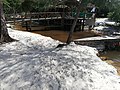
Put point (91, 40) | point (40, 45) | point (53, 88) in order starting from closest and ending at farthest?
point (53, 88), point (40, 45), point (91, 40)

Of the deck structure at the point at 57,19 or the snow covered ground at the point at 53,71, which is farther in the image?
the deck structure at the point at 57,19

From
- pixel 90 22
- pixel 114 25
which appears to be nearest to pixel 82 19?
pixel 90 22

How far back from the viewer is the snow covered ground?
8248 millimetres

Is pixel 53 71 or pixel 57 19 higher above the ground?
pixel 57 19

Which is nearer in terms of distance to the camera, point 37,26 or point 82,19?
A: point 82,19

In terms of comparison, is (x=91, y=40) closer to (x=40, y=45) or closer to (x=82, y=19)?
(x=40, y=45)

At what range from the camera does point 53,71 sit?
368 inches

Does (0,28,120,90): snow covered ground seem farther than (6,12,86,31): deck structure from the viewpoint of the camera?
No

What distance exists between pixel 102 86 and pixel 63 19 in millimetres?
21547

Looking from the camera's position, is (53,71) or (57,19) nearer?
(53,71)

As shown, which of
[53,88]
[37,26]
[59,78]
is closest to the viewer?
[53,88]

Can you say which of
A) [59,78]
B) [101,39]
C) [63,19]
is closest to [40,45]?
[59,78]

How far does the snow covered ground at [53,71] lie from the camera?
8248mm

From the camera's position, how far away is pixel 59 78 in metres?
8.77
